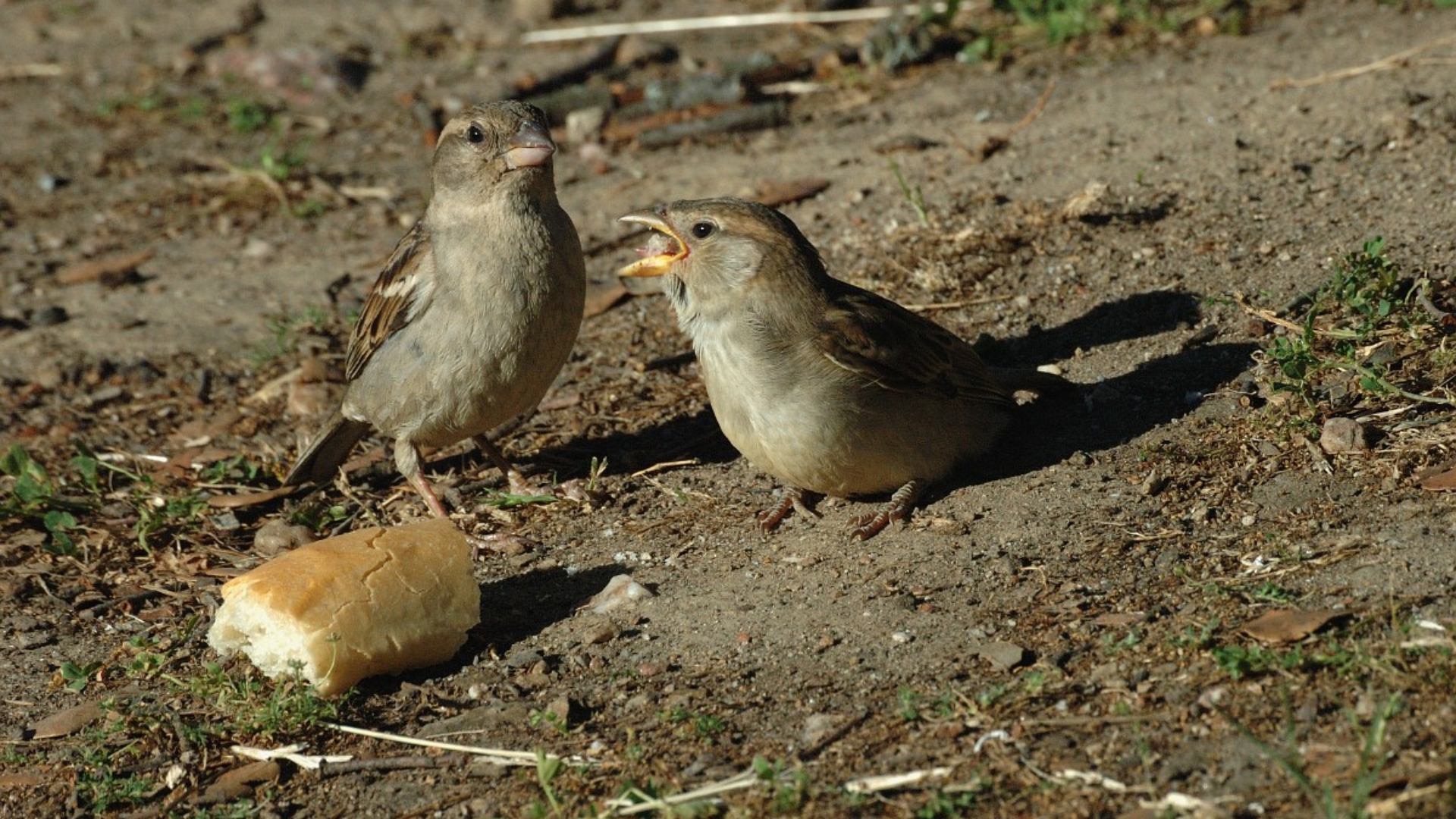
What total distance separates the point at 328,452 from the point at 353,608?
223cm

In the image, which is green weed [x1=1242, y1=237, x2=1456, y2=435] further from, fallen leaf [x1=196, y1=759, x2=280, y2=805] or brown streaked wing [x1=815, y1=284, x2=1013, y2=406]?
fallen leaf [x1=196, y1=759, x2=280, y2=805]

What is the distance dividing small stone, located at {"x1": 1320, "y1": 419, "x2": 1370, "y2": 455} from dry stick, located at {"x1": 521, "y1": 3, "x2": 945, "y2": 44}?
6.74 meters

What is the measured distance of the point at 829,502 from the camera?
623cm

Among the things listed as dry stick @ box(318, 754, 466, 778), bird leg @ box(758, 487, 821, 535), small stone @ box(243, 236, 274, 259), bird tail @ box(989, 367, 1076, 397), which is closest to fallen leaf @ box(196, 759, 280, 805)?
dry stick @ box(318, 754, 466, 778)

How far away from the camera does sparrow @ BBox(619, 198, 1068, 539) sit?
18.5 feet

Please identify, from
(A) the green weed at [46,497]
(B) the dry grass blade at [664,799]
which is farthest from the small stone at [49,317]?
(B) the dry grass blade at [664,799]

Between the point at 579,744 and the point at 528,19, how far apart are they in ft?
30.2

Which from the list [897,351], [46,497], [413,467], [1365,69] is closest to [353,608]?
[413,467]

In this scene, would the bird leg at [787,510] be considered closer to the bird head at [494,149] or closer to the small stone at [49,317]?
the bird head at [494,149]

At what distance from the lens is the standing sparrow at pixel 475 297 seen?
6328mm

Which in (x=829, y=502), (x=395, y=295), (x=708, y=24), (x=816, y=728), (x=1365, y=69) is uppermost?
(x=708, y=24)

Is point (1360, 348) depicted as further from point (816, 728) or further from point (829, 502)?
point (816, 728)

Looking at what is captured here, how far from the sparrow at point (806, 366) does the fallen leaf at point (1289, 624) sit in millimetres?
1680

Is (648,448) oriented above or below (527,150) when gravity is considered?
below
